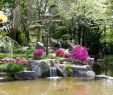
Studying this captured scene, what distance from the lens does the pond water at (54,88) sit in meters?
10.9

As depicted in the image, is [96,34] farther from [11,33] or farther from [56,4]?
[11,33]

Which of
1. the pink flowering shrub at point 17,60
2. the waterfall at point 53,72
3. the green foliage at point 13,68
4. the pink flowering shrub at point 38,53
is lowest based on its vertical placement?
the waterfall at point 53,72

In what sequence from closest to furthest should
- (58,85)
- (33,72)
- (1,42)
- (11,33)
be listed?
(1,42) → (58,85) → (33,72) → (11,33)

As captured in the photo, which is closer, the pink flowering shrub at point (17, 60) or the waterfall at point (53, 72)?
the waterfall at point (53, 72)

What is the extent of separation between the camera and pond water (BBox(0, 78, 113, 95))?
35.9ft

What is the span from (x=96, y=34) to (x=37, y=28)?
8.30 meters

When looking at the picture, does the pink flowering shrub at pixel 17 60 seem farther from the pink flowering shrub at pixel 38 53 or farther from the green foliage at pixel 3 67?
the green foliage at pixel 3 67

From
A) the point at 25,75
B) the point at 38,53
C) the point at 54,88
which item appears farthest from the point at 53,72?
the point at 54,88

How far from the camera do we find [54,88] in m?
12.1

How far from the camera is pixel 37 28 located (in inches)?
960

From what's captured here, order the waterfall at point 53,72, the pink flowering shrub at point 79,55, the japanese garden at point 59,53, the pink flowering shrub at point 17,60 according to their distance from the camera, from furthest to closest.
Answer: the pink flowering shrub at point 79,55 < the pink flowering shrub at point 17,60 < the waterfall at point 53,72 < the japanese garden at point 59,53

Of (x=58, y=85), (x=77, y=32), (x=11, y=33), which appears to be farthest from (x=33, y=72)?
(x=77, y=32)

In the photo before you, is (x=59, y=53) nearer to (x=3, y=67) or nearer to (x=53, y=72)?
(x=53, y=72)

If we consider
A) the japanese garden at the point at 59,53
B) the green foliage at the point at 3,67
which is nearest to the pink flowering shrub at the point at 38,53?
the japanese garden at the point at 59,53
